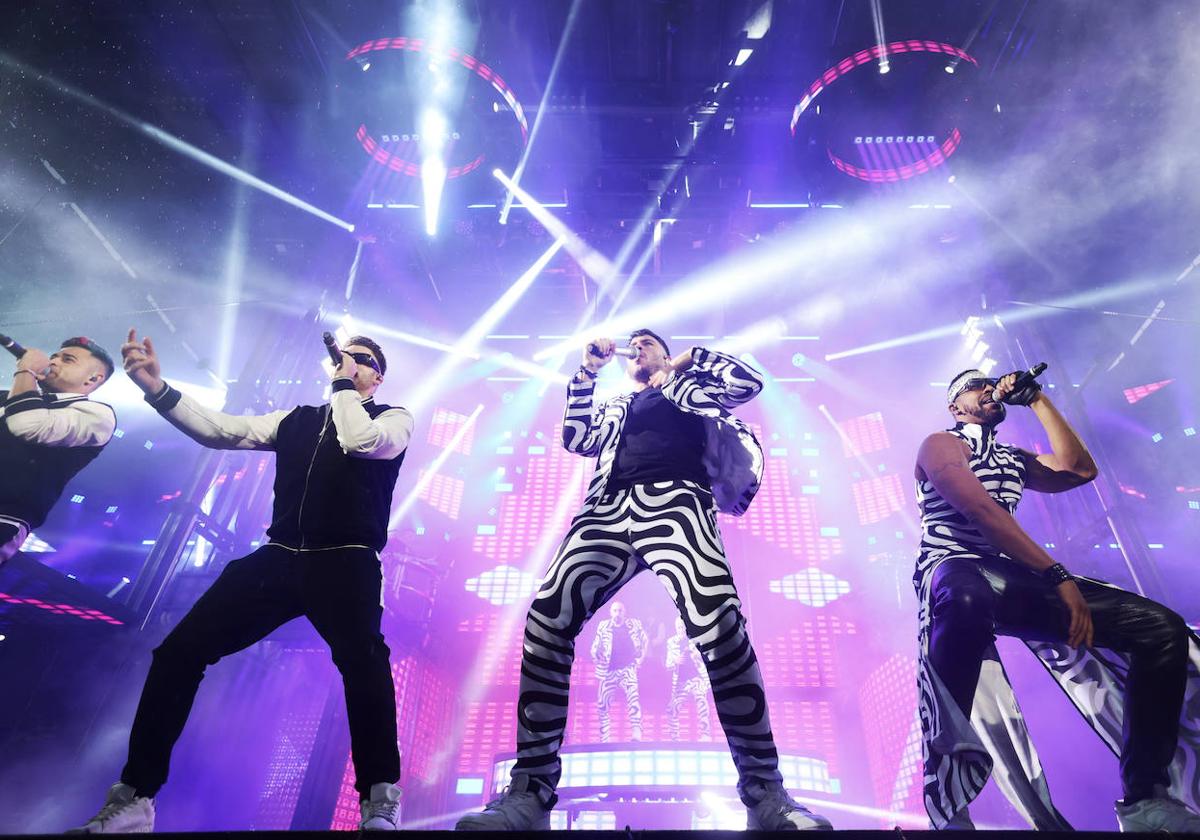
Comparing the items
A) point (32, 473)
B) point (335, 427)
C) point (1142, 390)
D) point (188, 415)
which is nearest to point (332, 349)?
point (335, 427)

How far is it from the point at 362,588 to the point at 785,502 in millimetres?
11021

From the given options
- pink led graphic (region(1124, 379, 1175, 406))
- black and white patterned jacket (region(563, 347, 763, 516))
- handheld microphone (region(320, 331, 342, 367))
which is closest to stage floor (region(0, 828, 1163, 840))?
black and white patterned jacket (region(563, 347, 763, 516))

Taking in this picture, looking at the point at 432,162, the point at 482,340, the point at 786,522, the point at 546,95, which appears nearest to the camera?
the point at 546,95

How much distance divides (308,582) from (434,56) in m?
6.04

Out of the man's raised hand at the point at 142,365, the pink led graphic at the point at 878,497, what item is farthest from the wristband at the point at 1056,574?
the pink led graphic at the point at 878,497

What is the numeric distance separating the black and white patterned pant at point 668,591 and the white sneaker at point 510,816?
5cm

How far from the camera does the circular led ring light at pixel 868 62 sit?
5922 millimetres

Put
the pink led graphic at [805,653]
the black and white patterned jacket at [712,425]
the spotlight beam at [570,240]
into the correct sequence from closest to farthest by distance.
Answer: the black and white patterned jacket at [712,425]
the spotlight beam at [570,240]
the pink led graphic at [805,653]

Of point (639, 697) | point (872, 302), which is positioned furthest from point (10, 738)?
point (872, 302)

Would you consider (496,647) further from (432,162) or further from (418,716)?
(432,162)

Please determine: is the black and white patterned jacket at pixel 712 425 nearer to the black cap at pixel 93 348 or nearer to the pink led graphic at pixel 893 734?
the black cap at pixel 93 348

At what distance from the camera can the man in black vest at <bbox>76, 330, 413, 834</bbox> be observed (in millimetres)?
1914

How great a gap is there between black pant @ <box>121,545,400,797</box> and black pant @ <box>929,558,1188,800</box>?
7.23 feet

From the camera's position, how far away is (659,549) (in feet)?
7.50
